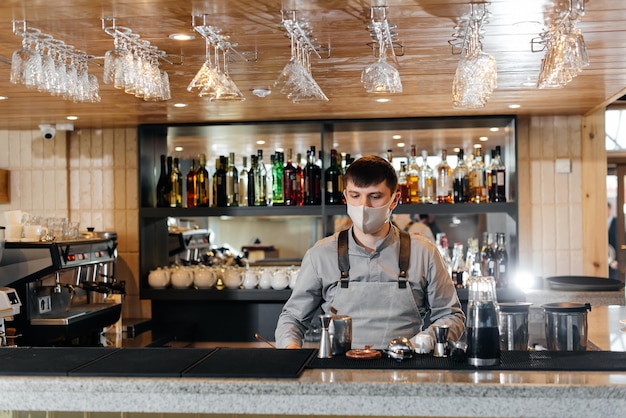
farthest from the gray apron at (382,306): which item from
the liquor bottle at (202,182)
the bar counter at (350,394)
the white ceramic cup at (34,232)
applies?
the liquor bottle at (202,182)

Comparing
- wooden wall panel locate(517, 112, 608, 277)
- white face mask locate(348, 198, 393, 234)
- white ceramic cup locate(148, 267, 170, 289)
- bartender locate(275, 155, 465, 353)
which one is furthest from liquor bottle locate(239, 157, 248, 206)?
white face mask locate(348, 198, 393, 234)

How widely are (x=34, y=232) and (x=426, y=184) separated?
2.62 m

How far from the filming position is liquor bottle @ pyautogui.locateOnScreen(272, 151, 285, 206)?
5.49 metres

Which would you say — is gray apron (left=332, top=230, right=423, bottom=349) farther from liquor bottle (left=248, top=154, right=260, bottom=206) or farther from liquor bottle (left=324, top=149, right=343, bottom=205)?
liquor bottle (left=248, top=154, right=260, bottom=206)

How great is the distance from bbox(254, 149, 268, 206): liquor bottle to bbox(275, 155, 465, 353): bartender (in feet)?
8.40

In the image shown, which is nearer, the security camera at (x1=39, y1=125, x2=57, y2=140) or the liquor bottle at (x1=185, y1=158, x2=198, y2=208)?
the security camera at (x1=39, y1=125, x2=57, y2=140)

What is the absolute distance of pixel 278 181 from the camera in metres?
5.52

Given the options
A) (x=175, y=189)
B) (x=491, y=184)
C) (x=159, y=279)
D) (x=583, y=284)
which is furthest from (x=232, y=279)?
(x=583, y=284)

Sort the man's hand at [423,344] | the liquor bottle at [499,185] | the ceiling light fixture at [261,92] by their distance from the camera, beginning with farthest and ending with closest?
the liquor bottle at [499,185]
the ceiling light fixture at [261,92]
the man's hand at [423,344]

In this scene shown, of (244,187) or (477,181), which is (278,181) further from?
(477,181)

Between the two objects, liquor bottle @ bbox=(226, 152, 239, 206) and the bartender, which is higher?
liquor bottle @ bbox=(226, 152, 239, 206)

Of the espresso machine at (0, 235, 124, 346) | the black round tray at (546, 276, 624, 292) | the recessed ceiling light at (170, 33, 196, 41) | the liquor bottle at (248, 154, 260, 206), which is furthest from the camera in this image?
the liquor bottle at (248, 154, 260, 206)

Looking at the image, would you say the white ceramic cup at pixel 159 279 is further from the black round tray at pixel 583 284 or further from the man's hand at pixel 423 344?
the man's hand at pixel 423 344

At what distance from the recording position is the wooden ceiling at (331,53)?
103 inches
